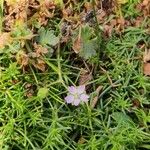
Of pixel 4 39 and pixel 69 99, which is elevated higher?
pixel 4 39

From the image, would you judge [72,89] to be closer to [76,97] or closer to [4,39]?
[76,97]

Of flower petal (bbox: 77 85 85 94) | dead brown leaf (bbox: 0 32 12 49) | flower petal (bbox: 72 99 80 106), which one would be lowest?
flower petal (bbox: 72 99 80 106)

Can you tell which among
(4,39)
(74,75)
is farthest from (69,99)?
(4,39)

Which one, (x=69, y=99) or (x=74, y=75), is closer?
(x=69, y=99)

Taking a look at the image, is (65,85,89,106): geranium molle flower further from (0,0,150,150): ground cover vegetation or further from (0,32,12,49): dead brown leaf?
(0,32,12,49): dead brown leaf

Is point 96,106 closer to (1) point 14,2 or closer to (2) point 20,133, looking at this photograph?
(2) point 20,133

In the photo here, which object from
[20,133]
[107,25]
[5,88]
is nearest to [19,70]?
[5,88]

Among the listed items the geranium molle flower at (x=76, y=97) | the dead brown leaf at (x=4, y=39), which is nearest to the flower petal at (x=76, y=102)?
the geranium molle flower at (x=76, y=97)

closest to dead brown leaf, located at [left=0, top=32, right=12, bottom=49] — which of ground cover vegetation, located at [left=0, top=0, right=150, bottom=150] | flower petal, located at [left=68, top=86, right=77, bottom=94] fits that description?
ground cover vegetation, located at [left=0, top=0, right=150, bottom=150]
